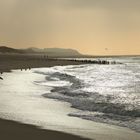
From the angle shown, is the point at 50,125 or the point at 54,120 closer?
the point at 50,125

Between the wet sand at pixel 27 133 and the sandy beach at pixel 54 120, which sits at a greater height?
the wet sand at pixel 27 133

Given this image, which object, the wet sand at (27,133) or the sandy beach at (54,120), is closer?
the wet sand at (27,133)

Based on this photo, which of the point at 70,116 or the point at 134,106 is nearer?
the point at 70,116

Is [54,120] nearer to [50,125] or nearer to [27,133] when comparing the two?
[50,125]

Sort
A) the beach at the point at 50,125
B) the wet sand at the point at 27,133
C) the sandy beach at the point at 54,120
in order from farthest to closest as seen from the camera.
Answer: the sandy beach at the point at 54,120 < the beach at the point at 50,125 < the wet sand at the point at 27,133

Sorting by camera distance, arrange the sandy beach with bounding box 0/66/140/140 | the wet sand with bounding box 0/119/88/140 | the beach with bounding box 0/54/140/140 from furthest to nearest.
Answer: the sandy beach with bounding box 0/66/140/140 < the beach with bounding box 0/54/140/140 < the wet sand with bounding box 0/119/88/140

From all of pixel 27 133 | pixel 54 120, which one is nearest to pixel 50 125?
pixel 54 120

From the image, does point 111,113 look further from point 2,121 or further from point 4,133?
point 4,133

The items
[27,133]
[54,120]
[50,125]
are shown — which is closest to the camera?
[27,133]

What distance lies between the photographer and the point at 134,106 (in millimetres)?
19234

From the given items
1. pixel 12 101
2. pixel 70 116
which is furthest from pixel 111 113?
pixel 12 101

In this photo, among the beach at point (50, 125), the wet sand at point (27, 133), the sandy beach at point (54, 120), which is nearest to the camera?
the wet sand at point (27, 133)

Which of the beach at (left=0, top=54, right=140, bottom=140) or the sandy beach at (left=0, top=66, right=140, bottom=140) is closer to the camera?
the beach at (left=0, top=54, right=140, bottom=140)

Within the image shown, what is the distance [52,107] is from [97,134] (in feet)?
21.1
